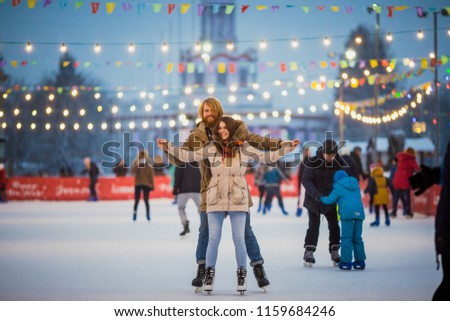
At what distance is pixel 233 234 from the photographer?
946 cm

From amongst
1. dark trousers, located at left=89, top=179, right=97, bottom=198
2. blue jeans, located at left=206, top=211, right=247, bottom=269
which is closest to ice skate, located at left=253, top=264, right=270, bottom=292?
blue jeans, located at left=206, top=211, right=247, bottom=269

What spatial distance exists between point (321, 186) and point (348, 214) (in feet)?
1.81

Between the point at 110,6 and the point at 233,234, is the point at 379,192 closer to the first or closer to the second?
the point at 110,6

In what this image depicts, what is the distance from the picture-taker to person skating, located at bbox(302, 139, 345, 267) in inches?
470

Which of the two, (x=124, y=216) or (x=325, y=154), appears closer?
(x=325, y=154)

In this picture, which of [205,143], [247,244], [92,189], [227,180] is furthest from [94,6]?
[92,189]

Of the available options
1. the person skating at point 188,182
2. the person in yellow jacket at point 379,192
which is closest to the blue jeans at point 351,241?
the person skating at point 188,182

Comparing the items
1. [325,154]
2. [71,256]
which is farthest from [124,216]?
[325,154]

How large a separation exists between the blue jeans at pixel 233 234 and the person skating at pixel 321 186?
253cm

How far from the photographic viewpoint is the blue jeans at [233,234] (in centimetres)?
942

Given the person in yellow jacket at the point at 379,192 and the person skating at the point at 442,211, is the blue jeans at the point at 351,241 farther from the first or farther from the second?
the person in yellow jacket at the point at 379,192

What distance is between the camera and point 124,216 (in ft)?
81.7
